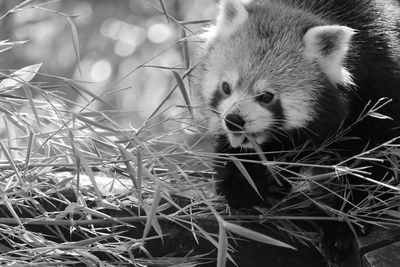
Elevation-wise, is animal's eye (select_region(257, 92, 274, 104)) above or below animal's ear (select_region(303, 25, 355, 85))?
below

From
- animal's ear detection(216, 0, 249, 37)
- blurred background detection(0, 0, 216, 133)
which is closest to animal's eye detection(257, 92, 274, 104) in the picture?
animal's ear detection(216, 0, 249, 37)

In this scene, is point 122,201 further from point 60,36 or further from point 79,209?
point 60,36

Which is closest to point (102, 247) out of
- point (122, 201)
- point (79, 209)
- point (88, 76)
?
point (79, 209)

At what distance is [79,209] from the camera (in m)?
2.69

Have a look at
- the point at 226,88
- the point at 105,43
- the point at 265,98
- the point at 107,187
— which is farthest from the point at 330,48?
the point at 105,43

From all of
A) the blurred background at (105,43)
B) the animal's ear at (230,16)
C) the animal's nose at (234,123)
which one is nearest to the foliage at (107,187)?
the animal's nose at (234,123)

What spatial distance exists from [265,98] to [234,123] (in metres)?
0.25

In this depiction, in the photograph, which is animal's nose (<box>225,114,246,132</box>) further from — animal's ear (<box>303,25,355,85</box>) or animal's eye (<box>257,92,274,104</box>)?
animal's ear (<box>303,25,355,85</box>)

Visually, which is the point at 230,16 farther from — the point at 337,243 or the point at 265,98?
the point at 337,243

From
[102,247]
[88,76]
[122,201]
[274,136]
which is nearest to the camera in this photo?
[102,247]

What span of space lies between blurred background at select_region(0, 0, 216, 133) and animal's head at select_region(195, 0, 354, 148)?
3.87 metres

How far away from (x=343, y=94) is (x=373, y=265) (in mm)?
704

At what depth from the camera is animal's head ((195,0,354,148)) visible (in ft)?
10.4

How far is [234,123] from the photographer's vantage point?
9.90 feet
